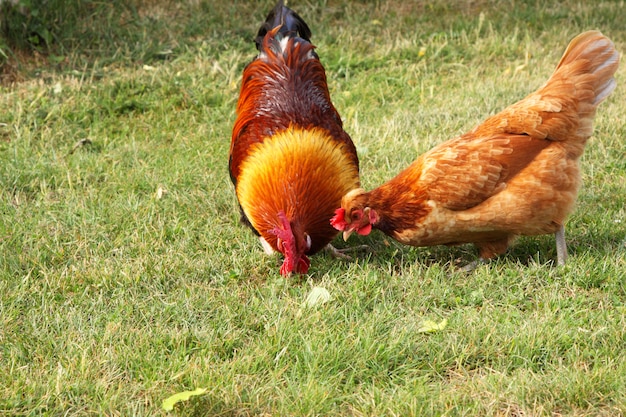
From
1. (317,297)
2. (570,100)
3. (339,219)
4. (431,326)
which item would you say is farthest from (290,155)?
(570,100)

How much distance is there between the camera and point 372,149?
6434mm

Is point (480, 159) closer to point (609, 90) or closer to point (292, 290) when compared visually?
point (609, 90)

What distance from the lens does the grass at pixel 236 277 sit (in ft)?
11.5

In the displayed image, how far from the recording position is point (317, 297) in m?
4.29

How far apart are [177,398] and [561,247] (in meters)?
2.59

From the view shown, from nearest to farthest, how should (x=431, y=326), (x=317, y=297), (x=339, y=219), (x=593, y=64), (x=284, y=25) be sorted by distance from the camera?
1. (x=431, y=326)
2. (x=317, y=297)
3. (x=339, y=219)
4. (x=593, y=64)
5. (x=284, y=25)

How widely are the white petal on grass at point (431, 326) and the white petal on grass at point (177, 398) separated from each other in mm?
1299

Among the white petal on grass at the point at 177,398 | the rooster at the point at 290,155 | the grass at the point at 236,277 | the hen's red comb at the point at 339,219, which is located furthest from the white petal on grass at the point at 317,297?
the white petal on grass at the point at 177,398

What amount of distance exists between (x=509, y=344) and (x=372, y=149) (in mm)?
2947

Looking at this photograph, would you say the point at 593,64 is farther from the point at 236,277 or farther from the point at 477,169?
the point at 236,277

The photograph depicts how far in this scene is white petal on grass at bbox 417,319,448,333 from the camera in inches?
155

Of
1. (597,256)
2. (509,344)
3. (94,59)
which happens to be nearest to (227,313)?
(509,344)

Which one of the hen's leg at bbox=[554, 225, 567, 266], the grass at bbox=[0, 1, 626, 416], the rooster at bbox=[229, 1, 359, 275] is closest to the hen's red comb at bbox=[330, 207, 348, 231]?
the rooster at bbox=[229, 1, 359, 275]

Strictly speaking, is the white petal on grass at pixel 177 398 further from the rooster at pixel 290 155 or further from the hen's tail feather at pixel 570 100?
the hen's tail feather at pixel 570 100
